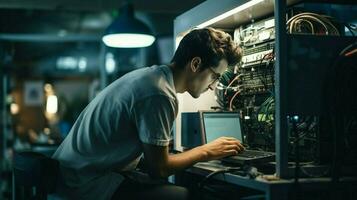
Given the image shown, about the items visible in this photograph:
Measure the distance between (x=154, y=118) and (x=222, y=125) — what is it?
58 centimetres

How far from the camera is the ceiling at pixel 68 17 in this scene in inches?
226

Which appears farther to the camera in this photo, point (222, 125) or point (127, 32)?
point (127, 32)

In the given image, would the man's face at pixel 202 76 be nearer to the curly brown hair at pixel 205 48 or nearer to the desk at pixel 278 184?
the curly brown hair at pixel 205 48

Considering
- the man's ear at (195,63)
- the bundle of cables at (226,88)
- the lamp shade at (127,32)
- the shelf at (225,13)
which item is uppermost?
the lamp shade at (127,32)

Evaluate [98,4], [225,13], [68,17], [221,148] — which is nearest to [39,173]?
[221,148]

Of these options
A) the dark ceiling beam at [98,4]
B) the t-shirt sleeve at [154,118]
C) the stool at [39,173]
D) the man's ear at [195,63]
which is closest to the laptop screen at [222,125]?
the man's ear at [195,63]

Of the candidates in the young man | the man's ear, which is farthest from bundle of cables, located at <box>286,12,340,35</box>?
the man's ear

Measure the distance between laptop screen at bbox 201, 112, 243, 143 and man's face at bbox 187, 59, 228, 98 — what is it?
211 mm

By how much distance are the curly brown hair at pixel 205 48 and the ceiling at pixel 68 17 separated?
3761 mm

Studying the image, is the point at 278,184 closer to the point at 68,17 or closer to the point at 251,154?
the point at 251,154

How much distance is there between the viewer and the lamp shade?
4.35m

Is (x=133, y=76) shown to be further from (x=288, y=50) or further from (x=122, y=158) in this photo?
(x=288, y=50)

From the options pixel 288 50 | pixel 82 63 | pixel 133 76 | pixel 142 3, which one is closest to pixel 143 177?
pixel 133 76

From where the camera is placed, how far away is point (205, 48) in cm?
188
